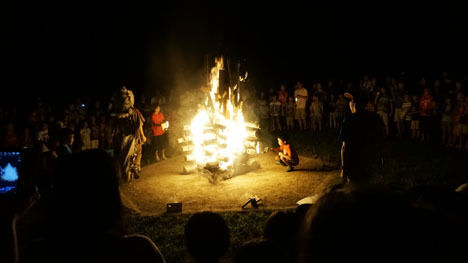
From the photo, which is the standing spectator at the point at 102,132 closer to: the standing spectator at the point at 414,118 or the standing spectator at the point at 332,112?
the standing spectator at the point at 332,112

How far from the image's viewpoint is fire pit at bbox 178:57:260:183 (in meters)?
10.6

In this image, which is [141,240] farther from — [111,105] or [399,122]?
[399,122]

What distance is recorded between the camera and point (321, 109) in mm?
18000

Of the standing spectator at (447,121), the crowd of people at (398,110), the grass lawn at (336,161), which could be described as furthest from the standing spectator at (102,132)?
the standing spectator at (447,121)

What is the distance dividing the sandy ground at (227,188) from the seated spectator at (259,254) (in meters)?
5.30

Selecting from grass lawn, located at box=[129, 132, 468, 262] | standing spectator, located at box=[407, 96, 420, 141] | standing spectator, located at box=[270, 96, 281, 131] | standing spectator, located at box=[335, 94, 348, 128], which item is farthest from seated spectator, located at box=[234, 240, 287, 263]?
standing spectator, located at box=[270, 96, 281, 131]

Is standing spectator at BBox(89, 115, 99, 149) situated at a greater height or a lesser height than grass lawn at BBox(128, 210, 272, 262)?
greater

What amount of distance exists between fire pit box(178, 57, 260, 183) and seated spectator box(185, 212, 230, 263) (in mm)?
7342

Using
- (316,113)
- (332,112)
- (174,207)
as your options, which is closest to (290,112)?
(316,113)

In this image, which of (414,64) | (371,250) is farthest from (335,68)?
(371,250)

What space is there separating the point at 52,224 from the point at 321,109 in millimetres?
16849

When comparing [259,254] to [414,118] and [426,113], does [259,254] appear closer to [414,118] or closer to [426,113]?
[426,113]

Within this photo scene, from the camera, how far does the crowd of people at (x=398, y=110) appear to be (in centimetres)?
1322

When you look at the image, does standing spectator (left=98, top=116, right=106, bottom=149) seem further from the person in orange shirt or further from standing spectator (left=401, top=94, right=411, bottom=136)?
standing spectator (left=401, top=94, right=411, bottom=136)
